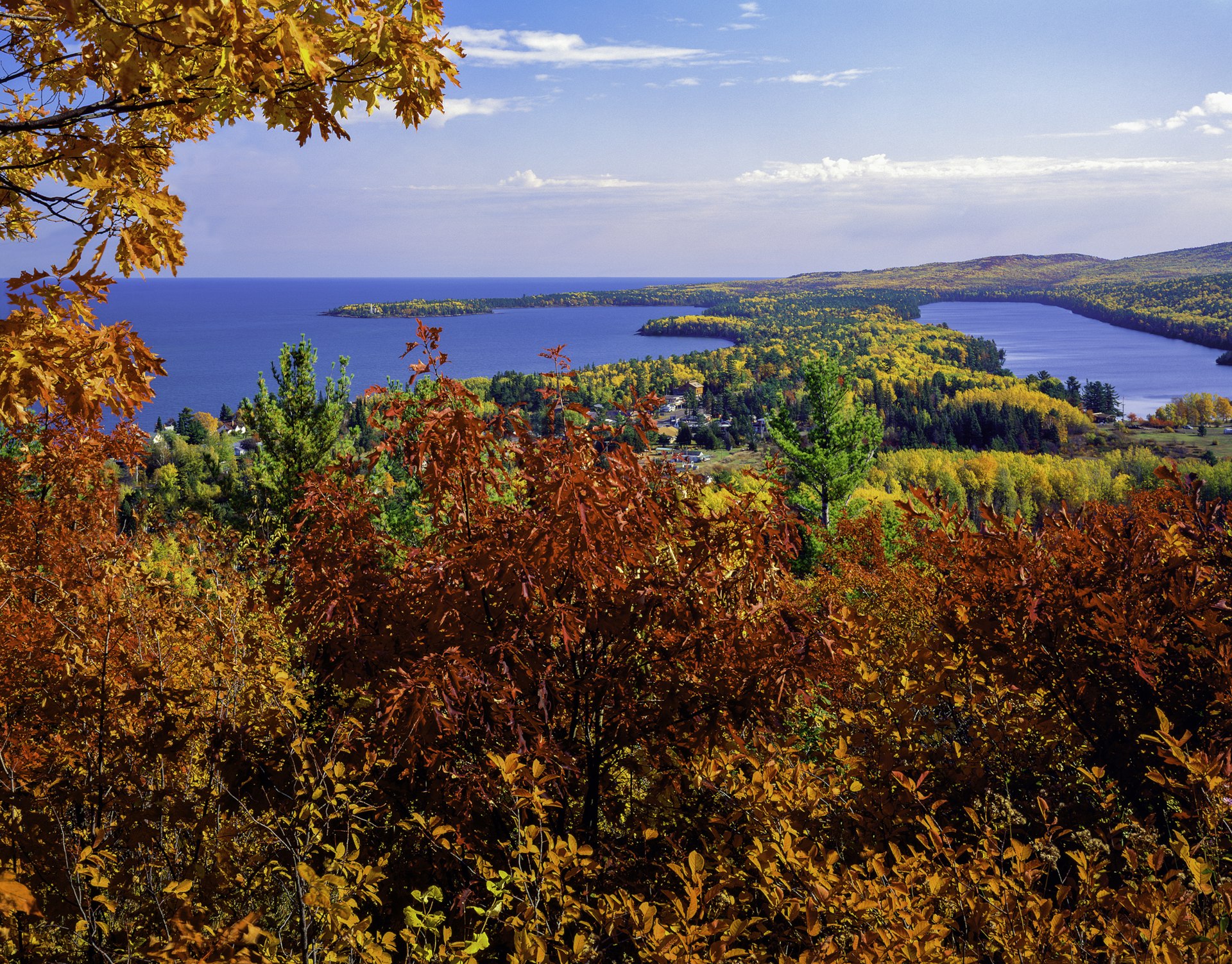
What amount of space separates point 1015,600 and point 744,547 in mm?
1591

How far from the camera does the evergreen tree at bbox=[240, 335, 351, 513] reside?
774 inches

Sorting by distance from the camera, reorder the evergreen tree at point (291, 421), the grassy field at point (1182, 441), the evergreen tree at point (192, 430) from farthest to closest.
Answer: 1. the grassy field at point (1182, 441)
2. the evergreen tree at point (192, 430)
3. the evergreen tree at point (291, 421)

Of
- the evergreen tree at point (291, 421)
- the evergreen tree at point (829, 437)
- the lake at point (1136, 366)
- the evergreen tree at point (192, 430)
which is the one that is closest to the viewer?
the evergreen tree at point (291, 421)

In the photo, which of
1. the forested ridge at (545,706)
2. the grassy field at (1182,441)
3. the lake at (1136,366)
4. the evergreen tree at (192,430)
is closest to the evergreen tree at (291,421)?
the forested ridge at (545,706)

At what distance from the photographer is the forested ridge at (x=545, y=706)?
2.64 metres

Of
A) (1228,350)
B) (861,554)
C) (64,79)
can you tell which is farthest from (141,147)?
(1228,350)

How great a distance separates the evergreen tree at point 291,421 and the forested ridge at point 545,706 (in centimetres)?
1549

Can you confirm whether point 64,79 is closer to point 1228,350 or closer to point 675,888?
point 675,888

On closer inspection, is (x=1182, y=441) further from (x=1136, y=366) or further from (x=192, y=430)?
(x=192, y=430)

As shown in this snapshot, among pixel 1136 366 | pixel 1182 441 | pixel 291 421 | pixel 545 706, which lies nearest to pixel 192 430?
pixel 291 421

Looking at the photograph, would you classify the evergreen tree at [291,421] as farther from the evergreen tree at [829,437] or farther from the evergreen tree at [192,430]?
the evergreen tree at [192,430]

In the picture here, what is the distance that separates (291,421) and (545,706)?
19006 millimetres

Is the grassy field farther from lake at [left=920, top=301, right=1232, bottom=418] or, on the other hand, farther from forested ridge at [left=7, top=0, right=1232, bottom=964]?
forested ridge at [left=7, top=0, right=1232, bottom=964]

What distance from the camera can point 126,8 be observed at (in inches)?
109
